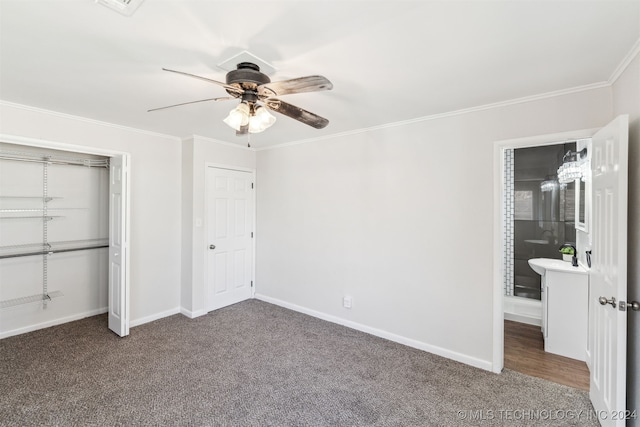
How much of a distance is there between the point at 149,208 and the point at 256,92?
8.88ft

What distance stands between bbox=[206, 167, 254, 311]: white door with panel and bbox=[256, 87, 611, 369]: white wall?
53 centimetres

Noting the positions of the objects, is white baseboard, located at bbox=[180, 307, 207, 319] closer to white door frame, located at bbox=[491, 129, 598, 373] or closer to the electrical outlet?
the electrical outlet

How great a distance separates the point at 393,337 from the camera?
328 centimetres

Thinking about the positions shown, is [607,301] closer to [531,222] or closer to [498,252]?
[498,252]

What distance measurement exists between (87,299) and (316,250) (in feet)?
10.1

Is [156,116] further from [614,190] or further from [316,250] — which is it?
[614,190]

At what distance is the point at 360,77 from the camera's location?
212 cm

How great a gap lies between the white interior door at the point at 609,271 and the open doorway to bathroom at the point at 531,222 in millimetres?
1653

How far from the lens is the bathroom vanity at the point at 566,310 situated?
2889 millimetres

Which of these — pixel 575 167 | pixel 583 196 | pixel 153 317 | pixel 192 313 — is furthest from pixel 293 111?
A: pixel 583 196

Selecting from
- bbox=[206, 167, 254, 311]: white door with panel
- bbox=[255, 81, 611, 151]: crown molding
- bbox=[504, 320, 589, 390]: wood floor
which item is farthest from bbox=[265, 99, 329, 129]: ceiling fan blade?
bbox=[504, 320, 589, 390]: wood floor

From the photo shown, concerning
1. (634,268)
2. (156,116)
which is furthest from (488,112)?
(156,116)

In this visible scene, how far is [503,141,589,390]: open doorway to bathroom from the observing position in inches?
153

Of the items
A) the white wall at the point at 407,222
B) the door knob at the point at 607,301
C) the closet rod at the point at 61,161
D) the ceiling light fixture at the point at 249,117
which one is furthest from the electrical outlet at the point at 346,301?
the closet rod at the point at 61,161
